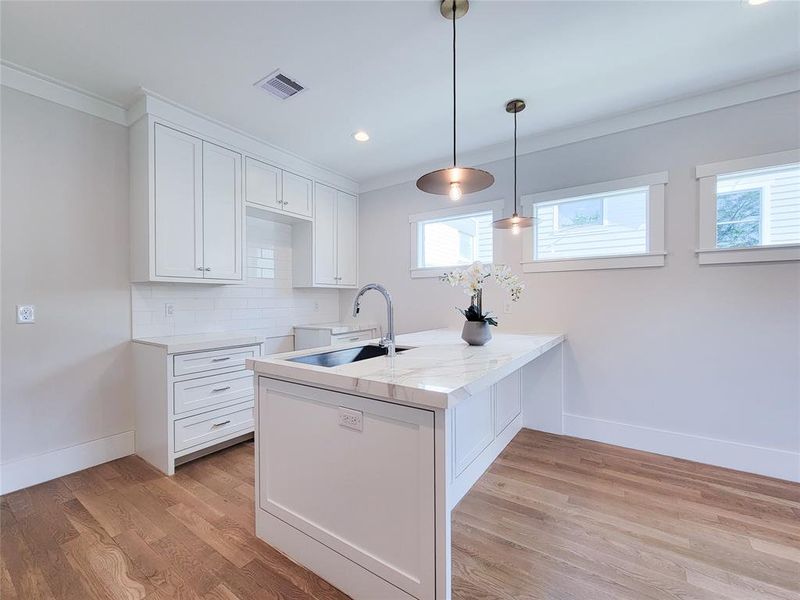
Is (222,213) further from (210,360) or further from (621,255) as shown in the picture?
(621,255)

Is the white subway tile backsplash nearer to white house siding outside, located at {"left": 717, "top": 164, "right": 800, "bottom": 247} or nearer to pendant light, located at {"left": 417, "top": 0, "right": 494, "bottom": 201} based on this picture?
pendant light, located at {"left": 417, "top": 0, "right": 494, "bottom": 201}

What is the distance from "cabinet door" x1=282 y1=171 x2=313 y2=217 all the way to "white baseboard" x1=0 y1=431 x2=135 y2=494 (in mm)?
2430

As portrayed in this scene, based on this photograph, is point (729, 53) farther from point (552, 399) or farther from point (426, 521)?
point (426, 521)

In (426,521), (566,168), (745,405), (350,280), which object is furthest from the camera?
(350,280)

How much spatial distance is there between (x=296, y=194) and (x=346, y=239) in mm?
846

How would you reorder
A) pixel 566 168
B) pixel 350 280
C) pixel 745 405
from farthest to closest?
1. pixel 350 280
2. pixel 566 168
3. pixel 745 405

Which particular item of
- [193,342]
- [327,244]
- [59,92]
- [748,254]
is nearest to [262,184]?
[327,244]

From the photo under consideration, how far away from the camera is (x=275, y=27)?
1.90m

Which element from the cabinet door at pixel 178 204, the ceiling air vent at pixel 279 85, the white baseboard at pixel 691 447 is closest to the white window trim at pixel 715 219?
the white baseboard at pixel 691 447

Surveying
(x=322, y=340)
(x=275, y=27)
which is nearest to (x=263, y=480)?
(x=322, y=340)

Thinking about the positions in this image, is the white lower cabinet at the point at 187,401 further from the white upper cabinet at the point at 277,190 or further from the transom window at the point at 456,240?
the transom window at the point at 456,240

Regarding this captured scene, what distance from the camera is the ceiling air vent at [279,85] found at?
2.32m

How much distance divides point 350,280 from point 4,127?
9.80 ft

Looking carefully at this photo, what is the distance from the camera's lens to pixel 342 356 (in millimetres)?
2061
